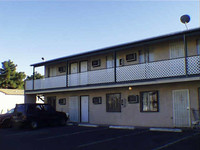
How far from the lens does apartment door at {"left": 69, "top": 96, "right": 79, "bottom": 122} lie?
757 inches

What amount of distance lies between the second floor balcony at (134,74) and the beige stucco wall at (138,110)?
994 millimetres

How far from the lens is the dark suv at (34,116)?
1496cm

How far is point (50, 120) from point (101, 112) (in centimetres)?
379

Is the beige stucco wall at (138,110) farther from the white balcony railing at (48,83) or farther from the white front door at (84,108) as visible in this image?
the white balcony railing at (48,83)

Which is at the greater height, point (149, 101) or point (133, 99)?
point (133, 99)

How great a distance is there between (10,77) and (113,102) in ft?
131

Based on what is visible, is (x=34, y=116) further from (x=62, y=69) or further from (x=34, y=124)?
(x=62, y=69)

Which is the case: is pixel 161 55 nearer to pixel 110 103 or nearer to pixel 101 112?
pixel 110 103

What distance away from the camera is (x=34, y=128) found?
1531 cm

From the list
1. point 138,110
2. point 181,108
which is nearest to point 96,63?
point 138,110

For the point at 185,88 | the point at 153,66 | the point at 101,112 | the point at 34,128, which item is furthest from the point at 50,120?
the point at 185,88

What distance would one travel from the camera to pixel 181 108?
44.1 ft

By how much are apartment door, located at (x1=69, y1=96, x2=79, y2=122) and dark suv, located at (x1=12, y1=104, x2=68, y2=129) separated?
2.33 m

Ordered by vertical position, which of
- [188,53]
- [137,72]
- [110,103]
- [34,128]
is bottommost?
[34,128]
